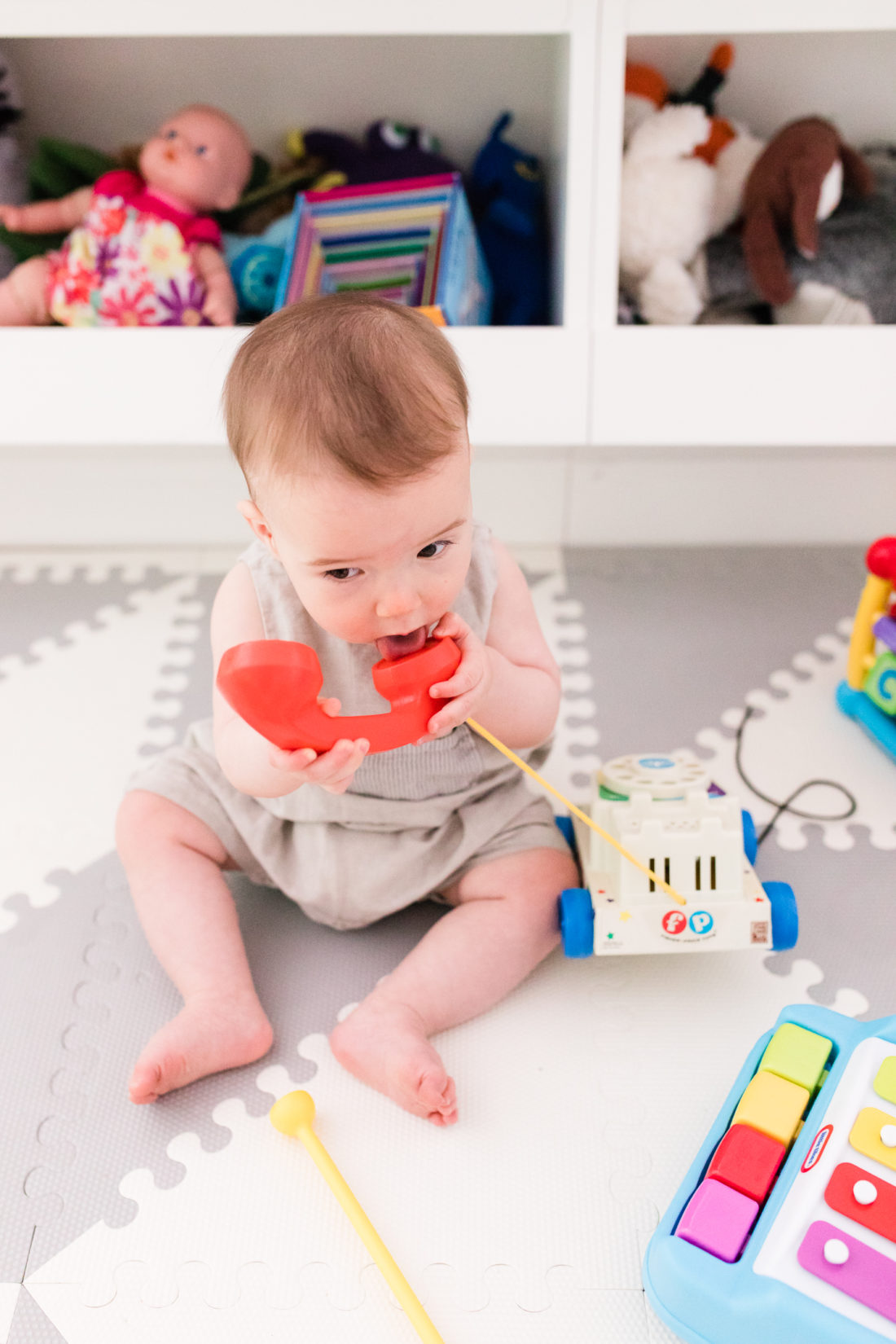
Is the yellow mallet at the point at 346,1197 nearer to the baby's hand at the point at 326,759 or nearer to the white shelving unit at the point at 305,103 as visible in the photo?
the baby's hand at the point at 326,759

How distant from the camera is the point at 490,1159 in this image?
2.23 feet

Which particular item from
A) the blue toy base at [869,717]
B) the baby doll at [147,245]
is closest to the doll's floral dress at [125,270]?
the baby doll at [147,245]

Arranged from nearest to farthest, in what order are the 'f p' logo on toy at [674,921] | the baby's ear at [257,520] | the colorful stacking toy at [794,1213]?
the colorful stacking toy at [794,1213], the baby's ear at [257,520], the 'f p' logo on toy at [674,921]

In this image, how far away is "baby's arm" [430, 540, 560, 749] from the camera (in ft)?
2.43

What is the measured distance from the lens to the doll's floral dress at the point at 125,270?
1173mm

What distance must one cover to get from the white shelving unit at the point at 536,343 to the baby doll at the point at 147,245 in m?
0.09

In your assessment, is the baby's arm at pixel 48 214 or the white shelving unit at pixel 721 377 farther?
the baby's arm at pixel 48 214

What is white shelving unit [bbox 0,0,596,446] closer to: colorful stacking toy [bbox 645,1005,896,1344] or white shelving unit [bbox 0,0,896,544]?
white shelving unit [bbox 0,0,896,544]

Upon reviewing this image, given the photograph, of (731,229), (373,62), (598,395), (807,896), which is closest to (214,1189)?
(807,896)

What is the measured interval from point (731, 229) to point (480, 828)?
803 millimetres

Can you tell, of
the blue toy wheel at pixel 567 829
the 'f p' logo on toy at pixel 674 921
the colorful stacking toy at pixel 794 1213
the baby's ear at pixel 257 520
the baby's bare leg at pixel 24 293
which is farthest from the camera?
the baby's bare leg at pixel 24 293

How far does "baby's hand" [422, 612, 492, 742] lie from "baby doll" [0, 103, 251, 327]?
2.26ft

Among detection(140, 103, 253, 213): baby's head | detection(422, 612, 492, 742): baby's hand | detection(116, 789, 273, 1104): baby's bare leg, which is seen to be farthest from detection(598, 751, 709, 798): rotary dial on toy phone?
detection(140, 103, 253, 213): baby's head

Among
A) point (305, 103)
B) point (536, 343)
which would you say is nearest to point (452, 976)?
point (536, 343)
